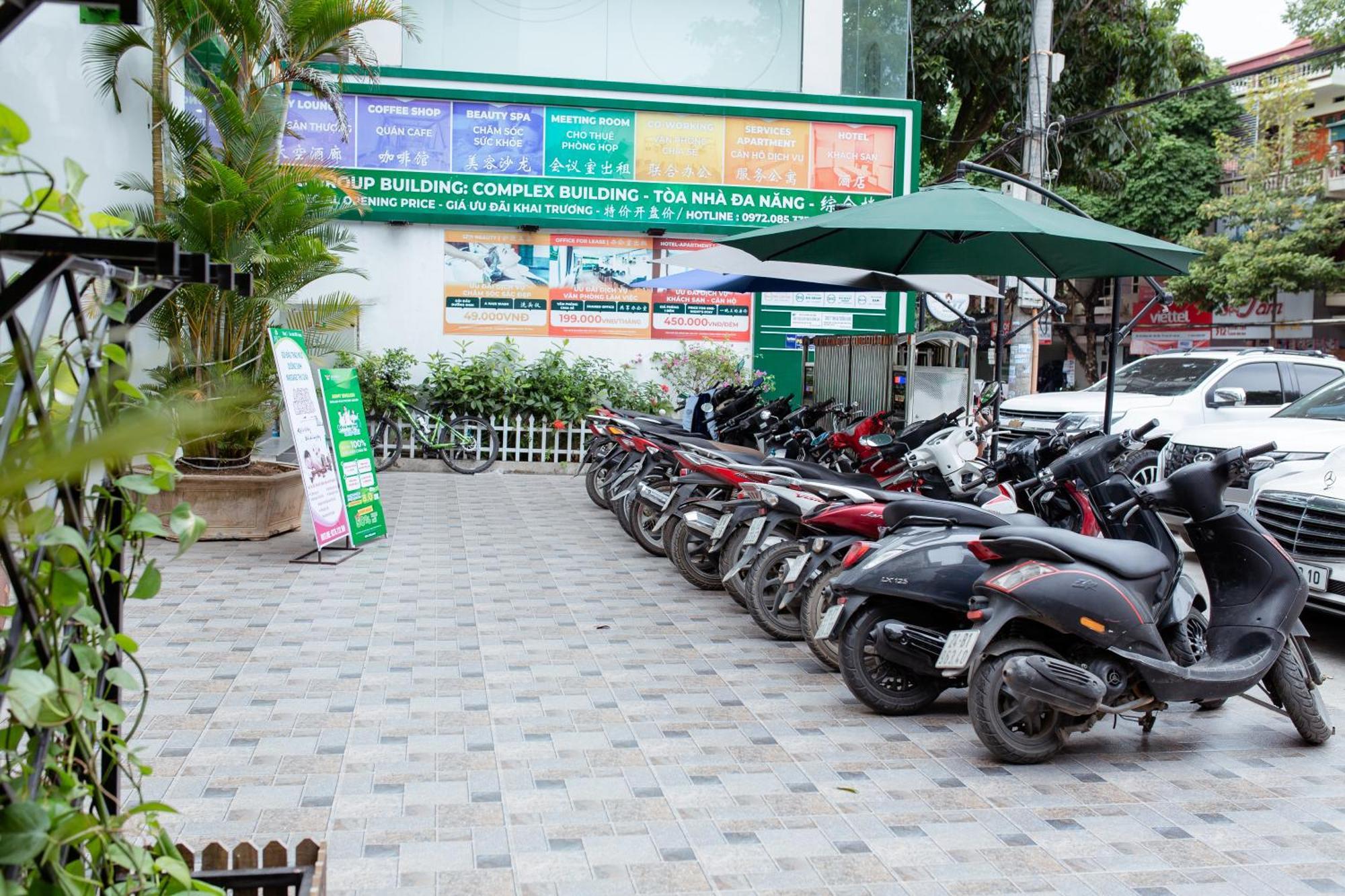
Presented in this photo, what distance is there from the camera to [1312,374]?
13352mm

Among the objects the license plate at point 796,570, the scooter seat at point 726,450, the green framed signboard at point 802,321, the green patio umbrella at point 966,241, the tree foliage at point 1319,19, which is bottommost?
the license plate at point 796,570

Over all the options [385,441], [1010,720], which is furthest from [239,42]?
[1010,720]

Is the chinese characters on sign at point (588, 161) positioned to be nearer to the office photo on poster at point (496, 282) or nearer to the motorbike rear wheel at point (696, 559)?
the office photo on poster at point (496, 282)

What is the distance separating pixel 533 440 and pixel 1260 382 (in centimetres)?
811

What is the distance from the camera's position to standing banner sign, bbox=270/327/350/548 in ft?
26.8

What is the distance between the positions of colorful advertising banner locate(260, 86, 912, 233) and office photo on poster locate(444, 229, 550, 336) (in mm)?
254

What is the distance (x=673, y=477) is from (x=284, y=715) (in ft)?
14.6

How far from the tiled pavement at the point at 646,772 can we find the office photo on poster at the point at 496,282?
7633 mm

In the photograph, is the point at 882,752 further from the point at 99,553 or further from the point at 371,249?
the point at 371,249

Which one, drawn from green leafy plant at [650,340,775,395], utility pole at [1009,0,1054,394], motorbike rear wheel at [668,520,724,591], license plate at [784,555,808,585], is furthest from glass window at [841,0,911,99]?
license plate at [784,555,808,585]

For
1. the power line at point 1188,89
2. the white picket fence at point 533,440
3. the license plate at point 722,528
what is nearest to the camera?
the license plate at point 722,528

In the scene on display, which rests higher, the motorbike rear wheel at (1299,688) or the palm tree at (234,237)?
the palm tree at (234,237)

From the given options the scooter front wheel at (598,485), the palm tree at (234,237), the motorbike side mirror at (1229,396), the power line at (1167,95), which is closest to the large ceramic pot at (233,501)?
the palm tree at (234,237)

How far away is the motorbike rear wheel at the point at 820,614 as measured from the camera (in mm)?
6055
